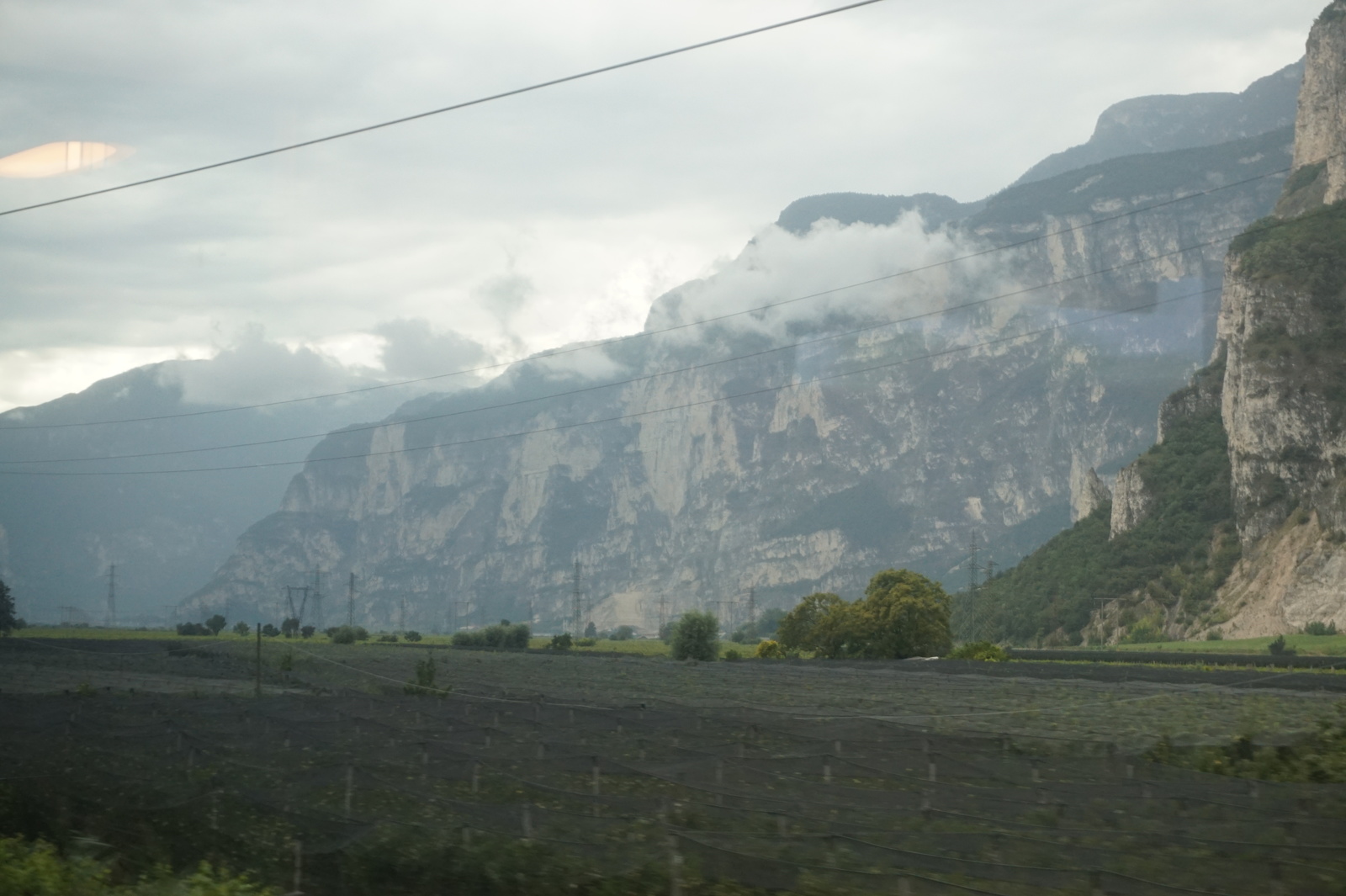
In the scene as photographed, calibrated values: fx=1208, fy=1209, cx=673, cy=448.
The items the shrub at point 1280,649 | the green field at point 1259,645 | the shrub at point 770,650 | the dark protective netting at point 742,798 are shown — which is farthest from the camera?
the shrub at point 770,650

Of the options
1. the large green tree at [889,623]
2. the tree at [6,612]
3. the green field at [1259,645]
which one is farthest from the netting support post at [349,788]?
the tree at [6,612]

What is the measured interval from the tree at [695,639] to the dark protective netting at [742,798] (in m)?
71.1

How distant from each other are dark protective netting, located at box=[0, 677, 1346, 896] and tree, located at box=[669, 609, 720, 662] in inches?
2800

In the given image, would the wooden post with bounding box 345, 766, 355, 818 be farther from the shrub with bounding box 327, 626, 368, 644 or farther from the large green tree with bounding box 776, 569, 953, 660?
the shrub with bounding box 327, 626, 368, 644

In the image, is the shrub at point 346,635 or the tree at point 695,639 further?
the shrub at point 346,635

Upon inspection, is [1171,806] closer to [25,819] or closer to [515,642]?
[25,819]

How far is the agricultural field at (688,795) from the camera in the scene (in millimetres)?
13789

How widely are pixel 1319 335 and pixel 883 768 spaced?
416ft

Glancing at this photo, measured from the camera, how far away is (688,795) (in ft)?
67.6

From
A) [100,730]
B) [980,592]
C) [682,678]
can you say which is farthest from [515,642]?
[100,730]

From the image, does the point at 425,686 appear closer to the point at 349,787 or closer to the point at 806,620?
the point at 349,787

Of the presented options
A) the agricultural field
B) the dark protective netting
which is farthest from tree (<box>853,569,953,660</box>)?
the dark protective netting

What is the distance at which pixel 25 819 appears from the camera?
839 inches

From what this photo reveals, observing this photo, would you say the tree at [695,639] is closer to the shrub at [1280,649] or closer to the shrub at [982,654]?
the shrub at [982,654]
